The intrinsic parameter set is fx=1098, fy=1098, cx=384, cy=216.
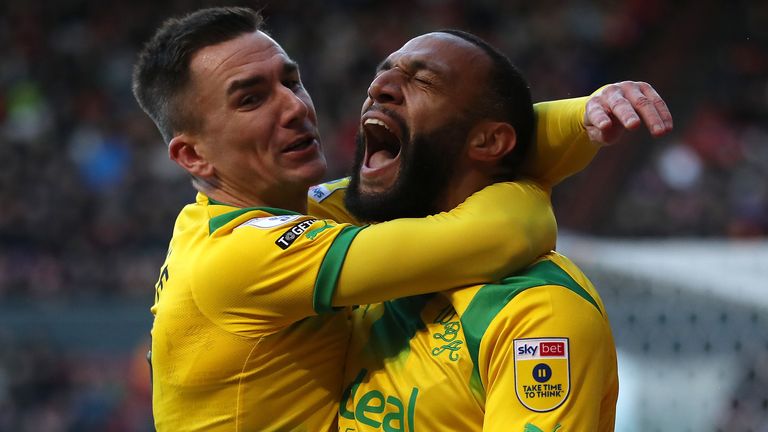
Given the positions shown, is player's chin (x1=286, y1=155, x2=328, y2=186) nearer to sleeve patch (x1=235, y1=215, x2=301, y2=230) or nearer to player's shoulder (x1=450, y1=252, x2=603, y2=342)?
sleeve patch (x1=235, y1=215, x2=301, y2=230)

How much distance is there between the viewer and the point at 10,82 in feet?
46.4

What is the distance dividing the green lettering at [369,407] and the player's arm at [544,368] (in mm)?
367

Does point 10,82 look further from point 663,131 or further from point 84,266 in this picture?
point 663,131

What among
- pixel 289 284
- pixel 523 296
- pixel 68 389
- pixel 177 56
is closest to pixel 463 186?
pixel 523 296

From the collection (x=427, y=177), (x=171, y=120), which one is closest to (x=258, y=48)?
(x=171, y=120)

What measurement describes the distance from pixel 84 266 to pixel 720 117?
7.42m

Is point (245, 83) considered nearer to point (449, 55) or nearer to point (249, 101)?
→ point (249, 101)

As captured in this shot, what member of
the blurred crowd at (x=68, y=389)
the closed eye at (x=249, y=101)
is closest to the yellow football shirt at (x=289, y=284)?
the closed eye at (x=249, y=101)

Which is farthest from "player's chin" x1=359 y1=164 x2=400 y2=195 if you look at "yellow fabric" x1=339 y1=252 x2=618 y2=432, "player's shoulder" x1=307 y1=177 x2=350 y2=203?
"player's shoulder" x1=307 y1=177 x2=350 y2=203

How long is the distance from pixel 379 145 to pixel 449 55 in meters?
0.38

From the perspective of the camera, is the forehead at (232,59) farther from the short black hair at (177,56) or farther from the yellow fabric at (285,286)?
the yellow fabric at (285,286)

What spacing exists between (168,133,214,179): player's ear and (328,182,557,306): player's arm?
69 cm

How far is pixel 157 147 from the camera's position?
13.1 m

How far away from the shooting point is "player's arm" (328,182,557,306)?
2836mm
